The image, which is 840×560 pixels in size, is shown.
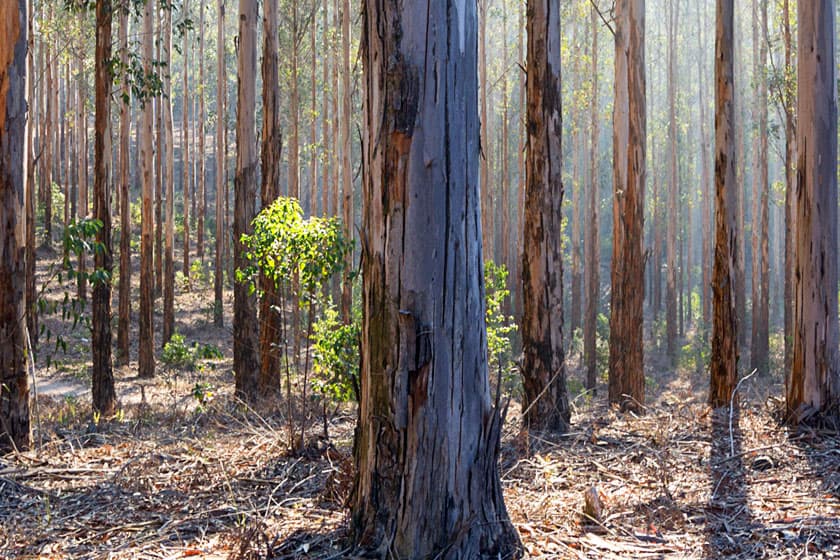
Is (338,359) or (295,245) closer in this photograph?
(295,245)

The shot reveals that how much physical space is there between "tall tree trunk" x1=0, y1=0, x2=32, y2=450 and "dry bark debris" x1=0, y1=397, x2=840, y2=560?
1.21ft

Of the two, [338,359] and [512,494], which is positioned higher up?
[338,359]

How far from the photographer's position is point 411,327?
3043 mm

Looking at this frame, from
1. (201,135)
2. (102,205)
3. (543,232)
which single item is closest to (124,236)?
(102,205)

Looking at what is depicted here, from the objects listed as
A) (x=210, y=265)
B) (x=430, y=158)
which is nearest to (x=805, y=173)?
(x=430, y=158)

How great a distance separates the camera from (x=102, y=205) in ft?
30.2

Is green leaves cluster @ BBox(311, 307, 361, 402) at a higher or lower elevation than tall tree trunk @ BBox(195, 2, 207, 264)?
lower

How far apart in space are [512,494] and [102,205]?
22.6 feet

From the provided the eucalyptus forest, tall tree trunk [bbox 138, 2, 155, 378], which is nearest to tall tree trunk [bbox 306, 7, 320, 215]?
tall tree trunk [bbox 138, 2, 155, 378]

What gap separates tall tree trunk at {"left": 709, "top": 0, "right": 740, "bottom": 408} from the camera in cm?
720

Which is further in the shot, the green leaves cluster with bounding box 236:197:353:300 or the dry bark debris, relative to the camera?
the green leaves cluster with bounding box 236:197:353:300

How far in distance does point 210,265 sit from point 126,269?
46.7ft

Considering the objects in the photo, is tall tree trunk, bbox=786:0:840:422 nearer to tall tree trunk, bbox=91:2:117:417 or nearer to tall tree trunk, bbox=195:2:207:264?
tall tree trunk, bbox=91:2:117:417

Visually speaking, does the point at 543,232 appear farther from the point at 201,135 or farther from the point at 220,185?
A: the point at 201,135
